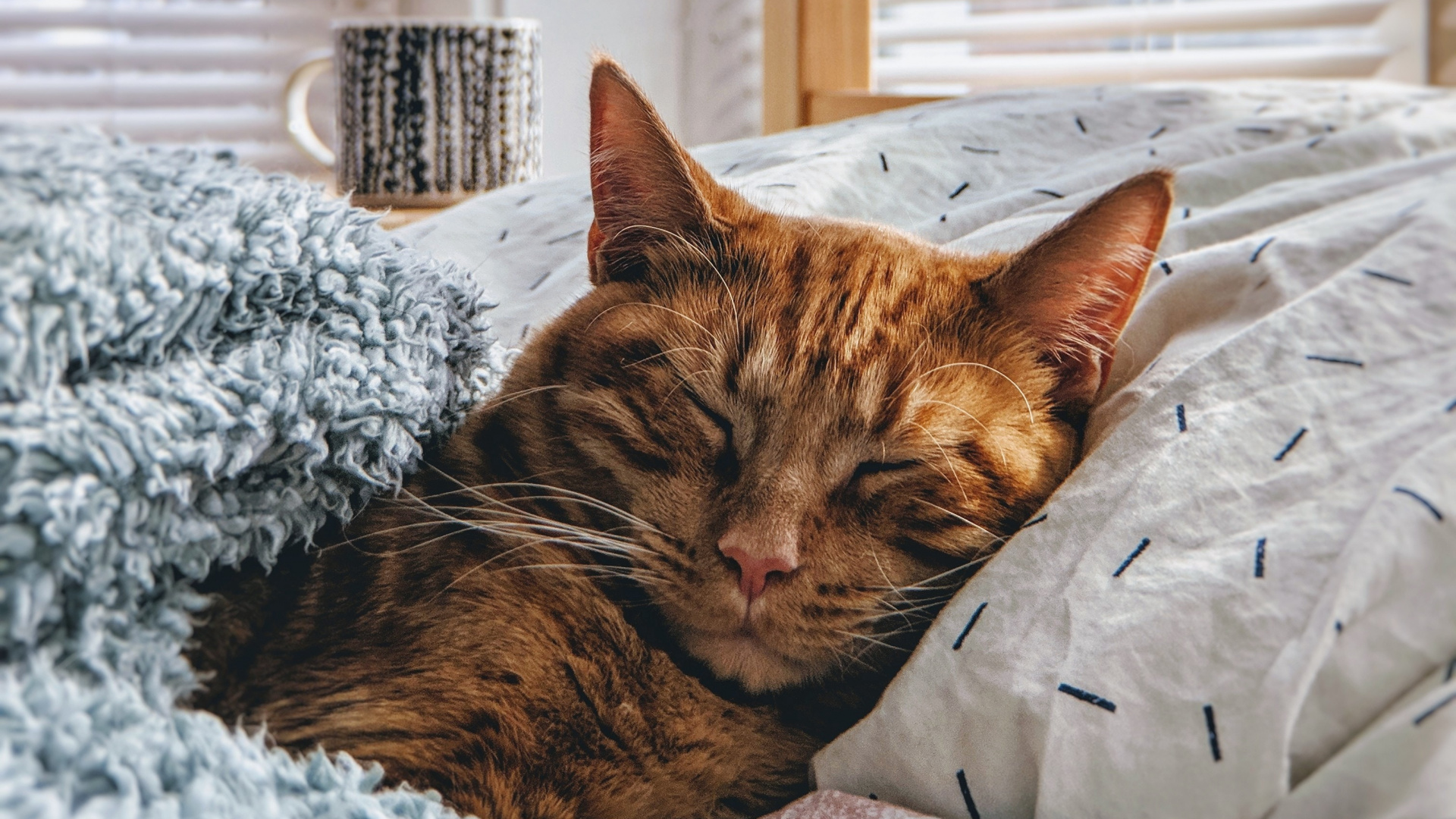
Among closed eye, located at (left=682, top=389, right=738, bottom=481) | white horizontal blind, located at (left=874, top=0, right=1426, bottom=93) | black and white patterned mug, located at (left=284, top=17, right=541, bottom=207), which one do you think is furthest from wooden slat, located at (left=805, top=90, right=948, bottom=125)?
closed eye, located at (left=682, top=389, right=738, bottom=481)

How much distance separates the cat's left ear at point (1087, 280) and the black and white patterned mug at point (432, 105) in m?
1.44

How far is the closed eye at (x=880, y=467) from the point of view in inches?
35.7

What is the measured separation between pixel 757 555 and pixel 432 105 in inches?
61.6

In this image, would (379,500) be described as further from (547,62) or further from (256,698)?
(547,62)

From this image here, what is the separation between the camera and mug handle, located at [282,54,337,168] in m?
2.39

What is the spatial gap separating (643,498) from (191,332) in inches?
14.4

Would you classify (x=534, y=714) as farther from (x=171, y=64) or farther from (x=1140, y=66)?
(x=171, y=64)

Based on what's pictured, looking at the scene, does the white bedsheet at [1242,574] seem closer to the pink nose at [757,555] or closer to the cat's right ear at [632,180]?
the pink nose at [757,555]

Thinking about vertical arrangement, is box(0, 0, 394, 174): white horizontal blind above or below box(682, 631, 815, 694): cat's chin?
above

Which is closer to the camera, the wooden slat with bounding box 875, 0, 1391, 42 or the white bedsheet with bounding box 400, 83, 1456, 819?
the white bedsheet with bounding box 400, 83, 1456, 819

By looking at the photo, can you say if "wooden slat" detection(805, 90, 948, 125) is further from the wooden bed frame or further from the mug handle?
the mug handle

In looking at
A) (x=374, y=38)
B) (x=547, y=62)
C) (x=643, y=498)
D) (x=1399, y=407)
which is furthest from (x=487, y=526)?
(x=547, y=62)

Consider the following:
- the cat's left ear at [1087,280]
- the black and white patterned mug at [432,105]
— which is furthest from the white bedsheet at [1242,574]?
the black and white patterned mug at [432,105]

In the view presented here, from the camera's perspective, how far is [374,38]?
2.07 metres
